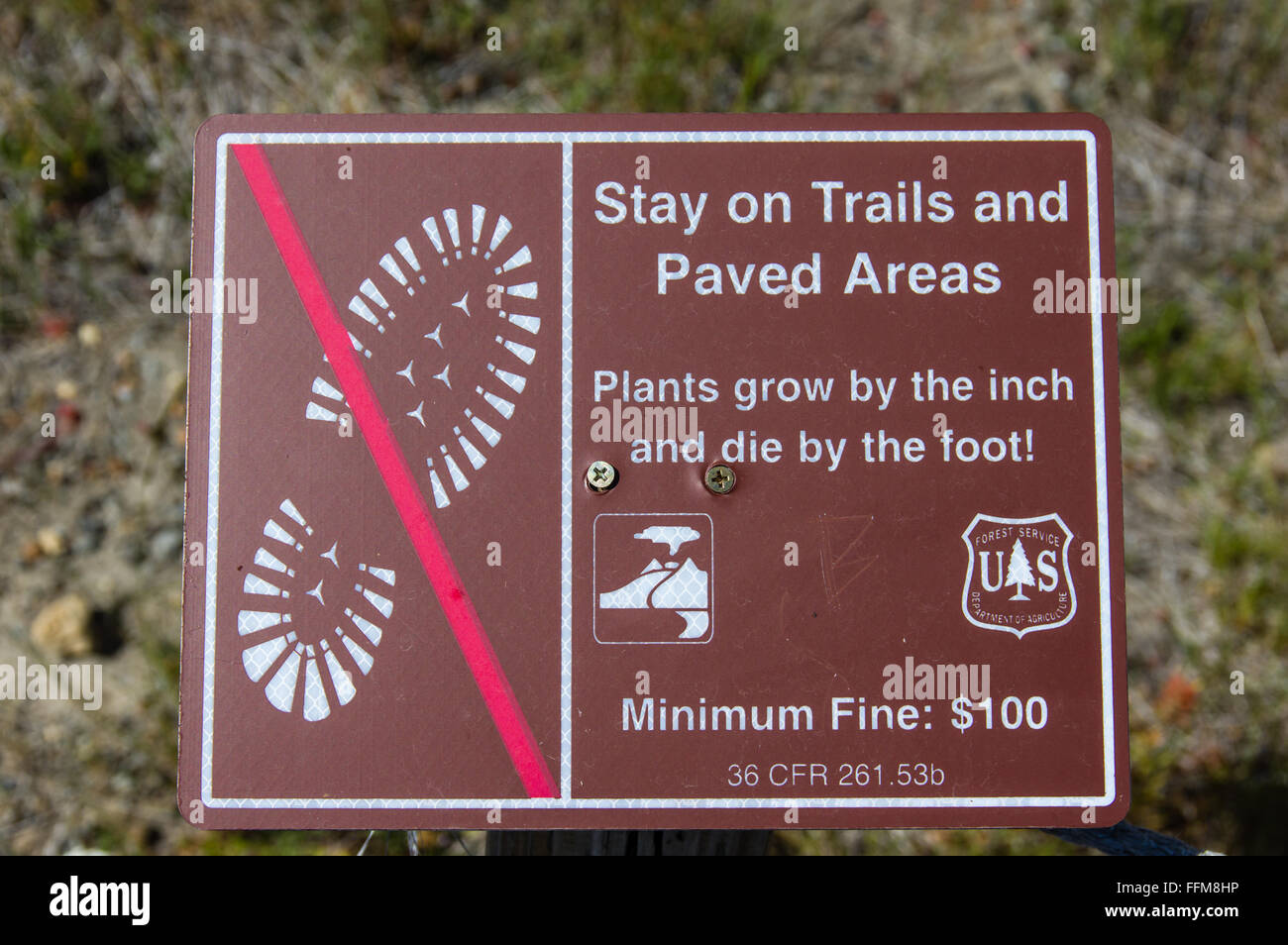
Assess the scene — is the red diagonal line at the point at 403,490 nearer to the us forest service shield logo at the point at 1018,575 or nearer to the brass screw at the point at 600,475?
the brass screw at the point at 600,475

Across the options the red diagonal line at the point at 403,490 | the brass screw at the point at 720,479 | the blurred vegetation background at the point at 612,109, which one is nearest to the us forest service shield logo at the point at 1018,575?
the brass screw at the point at 720,479

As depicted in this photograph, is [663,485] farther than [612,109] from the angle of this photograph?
No

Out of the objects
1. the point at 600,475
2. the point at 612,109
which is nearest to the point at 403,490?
the point at 600,475

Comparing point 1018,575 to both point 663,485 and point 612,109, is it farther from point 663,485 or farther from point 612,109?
point 612,109

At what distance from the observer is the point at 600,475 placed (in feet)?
5.26

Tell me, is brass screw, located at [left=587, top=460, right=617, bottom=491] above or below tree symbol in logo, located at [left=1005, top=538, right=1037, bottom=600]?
above

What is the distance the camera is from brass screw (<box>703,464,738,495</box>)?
1.61 metres

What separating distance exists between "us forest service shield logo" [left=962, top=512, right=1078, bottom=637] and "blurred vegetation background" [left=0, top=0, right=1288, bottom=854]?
49.5 inches

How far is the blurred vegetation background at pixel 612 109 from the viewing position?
2.63m

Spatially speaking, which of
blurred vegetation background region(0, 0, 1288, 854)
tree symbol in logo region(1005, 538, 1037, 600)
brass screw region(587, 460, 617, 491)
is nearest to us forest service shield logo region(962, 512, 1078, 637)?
tree symbol in logo region(1005, 538, 1037, 600)

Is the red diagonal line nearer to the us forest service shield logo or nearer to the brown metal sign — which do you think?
the brown metal sign

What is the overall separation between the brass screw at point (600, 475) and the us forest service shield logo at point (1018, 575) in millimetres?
583

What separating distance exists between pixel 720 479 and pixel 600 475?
0.19 m

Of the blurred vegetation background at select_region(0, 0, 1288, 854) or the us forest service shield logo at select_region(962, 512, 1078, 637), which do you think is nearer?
the us forest service shield logo at select_region(962, 512, 1078, 637)
